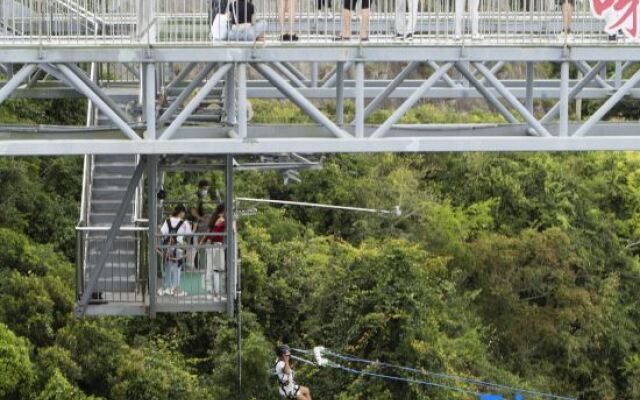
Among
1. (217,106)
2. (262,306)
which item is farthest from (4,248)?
(217,106)

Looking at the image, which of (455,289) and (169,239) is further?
(455,289)

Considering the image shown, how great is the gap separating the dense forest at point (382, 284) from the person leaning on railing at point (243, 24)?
9.62 metres

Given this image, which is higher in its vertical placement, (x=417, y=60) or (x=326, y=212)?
(x=417, y=60)

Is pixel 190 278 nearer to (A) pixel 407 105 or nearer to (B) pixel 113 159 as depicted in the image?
(B) pixel 113 159

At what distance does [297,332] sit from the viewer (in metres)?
34.1

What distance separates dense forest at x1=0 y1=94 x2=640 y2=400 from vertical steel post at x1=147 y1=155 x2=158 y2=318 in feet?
22.1

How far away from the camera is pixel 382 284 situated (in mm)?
31594

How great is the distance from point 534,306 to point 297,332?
211 inches

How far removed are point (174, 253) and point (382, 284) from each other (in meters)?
10.1

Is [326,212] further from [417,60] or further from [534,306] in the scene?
[417,60]

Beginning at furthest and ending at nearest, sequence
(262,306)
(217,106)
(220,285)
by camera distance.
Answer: (262,306)
(217,106)
(220,285)

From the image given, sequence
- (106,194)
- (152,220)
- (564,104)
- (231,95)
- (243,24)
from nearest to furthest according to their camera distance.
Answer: (564,104) < (243,24) < (231,95) < (152,220) < (106,194)

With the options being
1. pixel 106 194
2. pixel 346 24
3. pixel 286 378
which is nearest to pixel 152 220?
pixel 106 194

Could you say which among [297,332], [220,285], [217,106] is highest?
[217,106]
